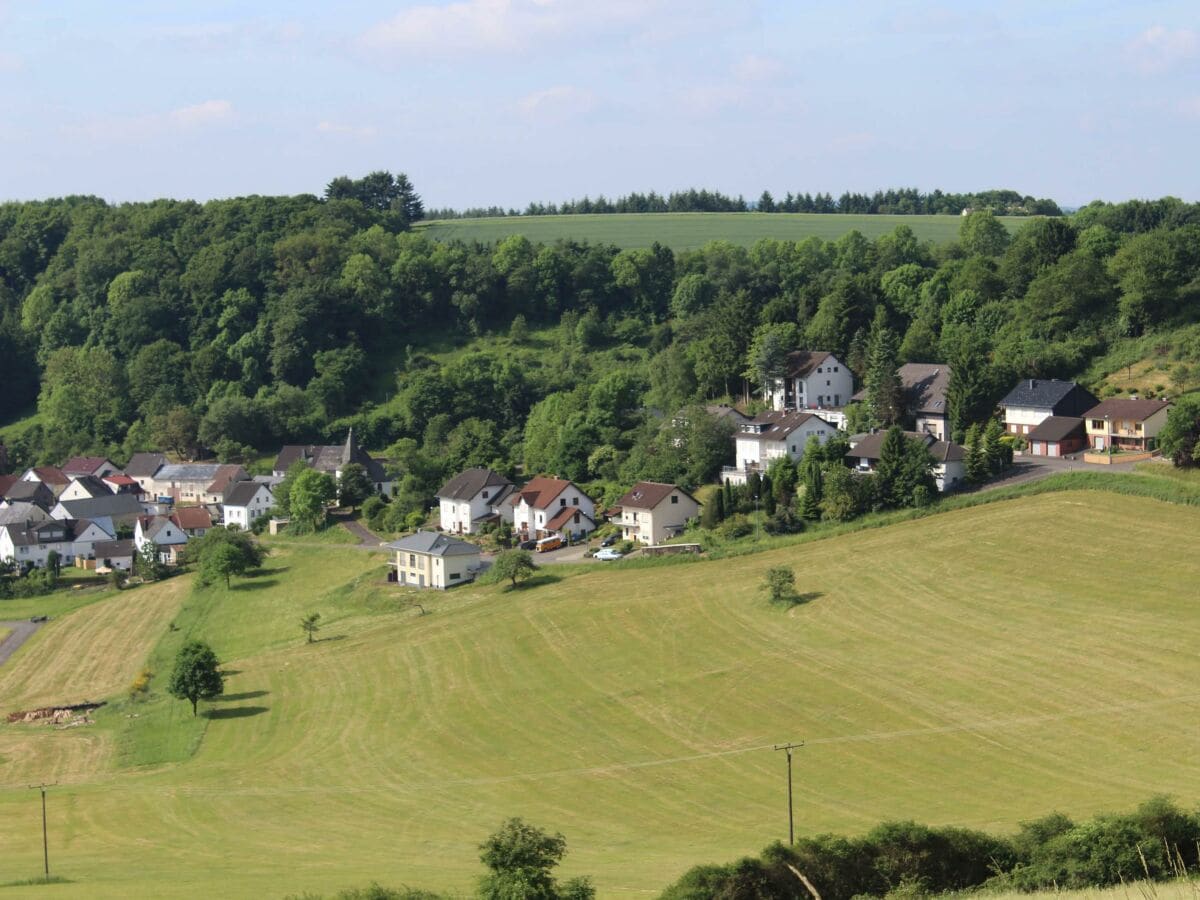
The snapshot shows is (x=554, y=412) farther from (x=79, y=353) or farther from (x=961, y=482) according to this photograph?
(x=79, y=353)

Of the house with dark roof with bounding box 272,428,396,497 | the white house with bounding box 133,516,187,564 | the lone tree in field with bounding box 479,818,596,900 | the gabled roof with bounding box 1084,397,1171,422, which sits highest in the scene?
the gabled roof with bounding box 1084,397,1171,422

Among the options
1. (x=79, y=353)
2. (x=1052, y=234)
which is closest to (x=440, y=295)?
(x=79, y=353)

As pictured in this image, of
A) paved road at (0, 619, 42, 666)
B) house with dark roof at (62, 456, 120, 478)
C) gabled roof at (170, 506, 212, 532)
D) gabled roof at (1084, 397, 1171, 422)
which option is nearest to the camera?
gabled roof at (1084, 397, 1171, 422)

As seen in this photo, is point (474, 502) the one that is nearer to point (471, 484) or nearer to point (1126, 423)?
point (471, 484)

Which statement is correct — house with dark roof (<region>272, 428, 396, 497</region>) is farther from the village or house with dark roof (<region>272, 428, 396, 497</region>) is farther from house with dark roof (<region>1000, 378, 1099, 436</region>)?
house with dark roof (<region>1000, 378, 1099, 436</region>)

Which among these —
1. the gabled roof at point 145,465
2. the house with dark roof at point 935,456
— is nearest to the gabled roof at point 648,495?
the house with dark roof at point 935,456

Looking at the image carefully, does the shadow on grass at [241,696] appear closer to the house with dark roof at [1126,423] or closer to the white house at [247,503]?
the white house at [247,503]

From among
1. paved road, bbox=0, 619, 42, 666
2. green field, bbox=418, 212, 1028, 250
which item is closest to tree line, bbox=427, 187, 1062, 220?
green field, bbox=418, 212, 1028, 250
